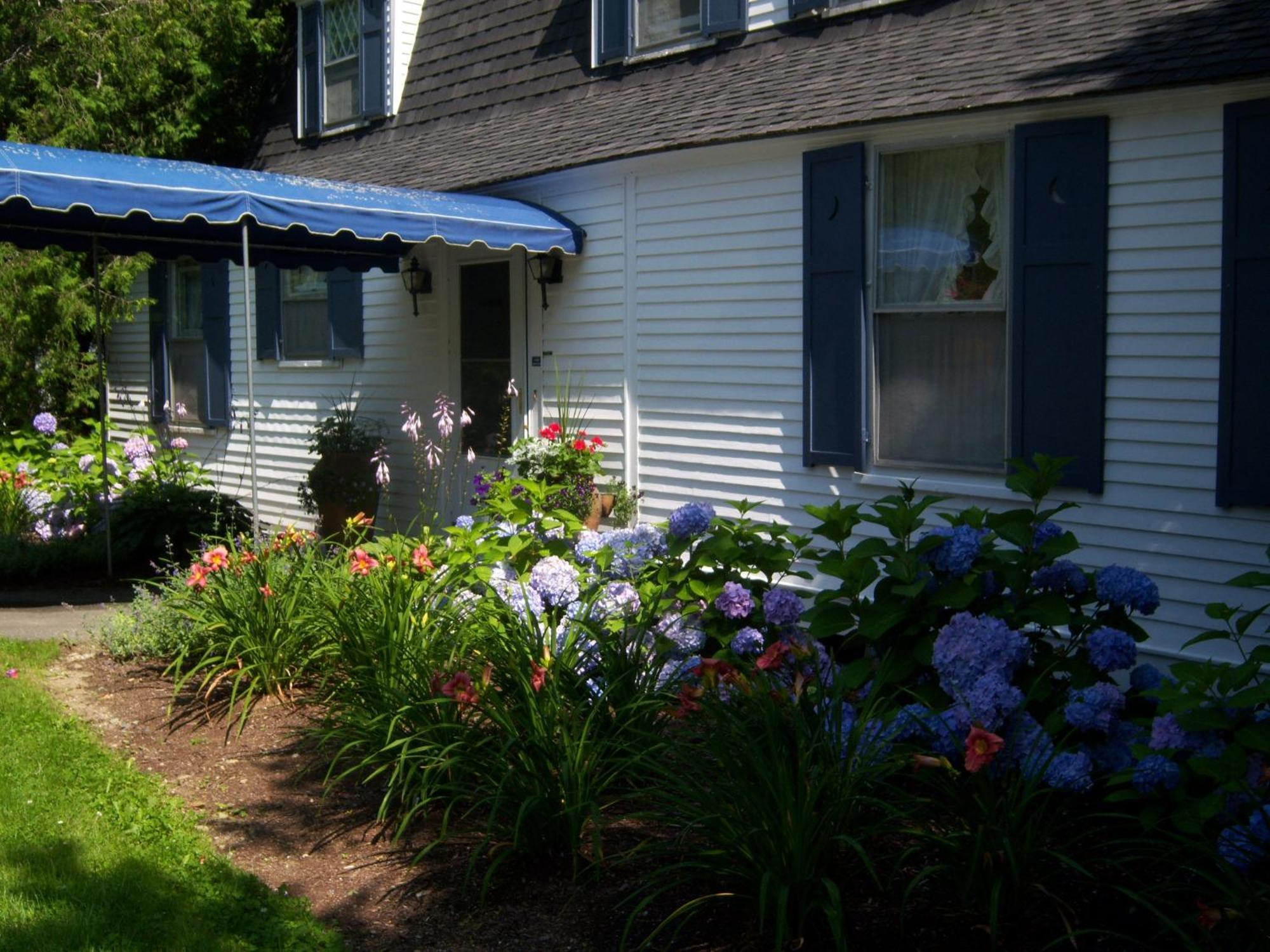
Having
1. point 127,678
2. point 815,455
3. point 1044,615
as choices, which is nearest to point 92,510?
point 127,678

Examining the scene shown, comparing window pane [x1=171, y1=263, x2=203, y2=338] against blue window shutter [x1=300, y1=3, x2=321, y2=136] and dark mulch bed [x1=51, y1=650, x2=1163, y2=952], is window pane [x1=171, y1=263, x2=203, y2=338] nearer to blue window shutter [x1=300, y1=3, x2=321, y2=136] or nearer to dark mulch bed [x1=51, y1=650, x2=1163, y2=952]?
blue window shutter [x1=300, y1=3, x2=321, y2=136]

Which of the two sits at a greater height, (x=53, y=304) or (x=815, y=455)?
(x=53, y=304)

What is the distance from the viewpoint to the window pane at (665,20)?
30.6 feet

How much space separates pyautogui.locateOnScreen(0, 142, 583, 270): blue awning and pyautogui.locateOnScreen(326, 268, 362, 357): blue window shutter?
3.22 feet

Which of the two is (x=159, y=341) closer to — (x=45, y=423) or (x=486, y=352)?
(x=45, y=423)

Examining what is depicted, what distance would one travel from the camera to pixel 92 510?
35.7ft

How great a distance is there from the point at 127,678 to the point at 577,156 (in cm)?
442

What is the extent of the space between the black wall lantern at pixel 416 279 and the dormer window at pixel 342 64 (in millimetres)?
2257

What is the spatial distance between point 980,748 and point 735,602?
1645 millimetres

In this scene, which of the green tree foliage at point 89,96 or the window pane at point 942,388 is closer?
the window pane at point 942,388

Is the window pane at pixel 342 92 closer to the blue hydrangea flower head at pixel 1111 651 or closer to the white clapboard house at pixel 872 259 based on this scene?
the white clapboard house at pixel 872 259

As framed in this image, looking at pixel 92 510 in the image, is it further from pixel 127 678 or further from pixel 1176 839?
pixel 1176 839

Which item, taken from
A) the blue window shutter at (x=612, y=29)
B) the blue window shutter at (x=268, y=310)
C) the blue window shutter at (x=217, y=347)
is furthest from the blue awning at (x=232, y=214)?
the blue window shutter at (x=217, y=347)

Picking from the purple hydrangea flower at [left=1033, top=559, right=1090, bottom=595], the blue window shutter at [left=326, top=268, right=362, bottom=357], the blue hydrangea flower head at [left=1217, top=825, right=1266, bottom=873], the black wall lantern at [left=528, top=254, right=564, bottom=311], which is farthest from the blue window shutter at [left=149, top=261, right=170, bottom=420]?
the blue hydrangea flower head at [left=1217, top=825, right=1266, bottom=873]
